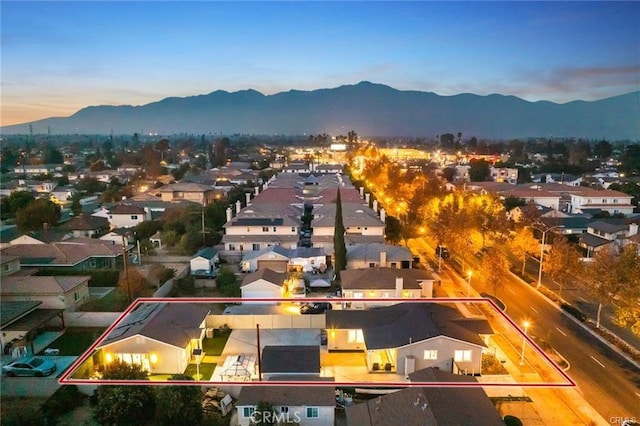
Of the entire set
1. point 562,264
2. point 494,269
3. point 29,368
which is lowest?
point 29,368

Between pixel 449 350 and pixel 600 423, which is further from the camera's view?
pixel 449 350

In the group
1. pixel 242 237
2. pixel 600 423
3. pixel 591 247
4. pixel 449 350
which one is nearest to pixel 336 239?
pixel 242 237

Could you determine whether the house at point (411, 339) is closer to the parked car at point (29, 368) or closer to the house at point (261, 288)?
the house at point (261, 288)

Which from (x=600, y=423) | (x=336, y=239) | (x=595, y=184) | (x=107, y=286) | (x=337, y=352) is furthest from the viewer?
(x=595, y=184)

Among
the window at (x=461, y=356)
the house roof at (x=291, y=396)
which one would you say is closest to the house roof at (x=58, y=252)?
the house roof at (x=291, y=396)

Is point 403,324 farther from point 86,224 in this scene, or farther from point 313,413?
point 86,224

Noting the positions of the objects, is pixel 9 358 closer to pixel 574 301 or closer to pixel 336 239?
pixel 336 239

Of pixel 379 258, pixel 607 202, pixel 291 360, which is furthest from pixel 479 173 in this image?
pixel 291 360
